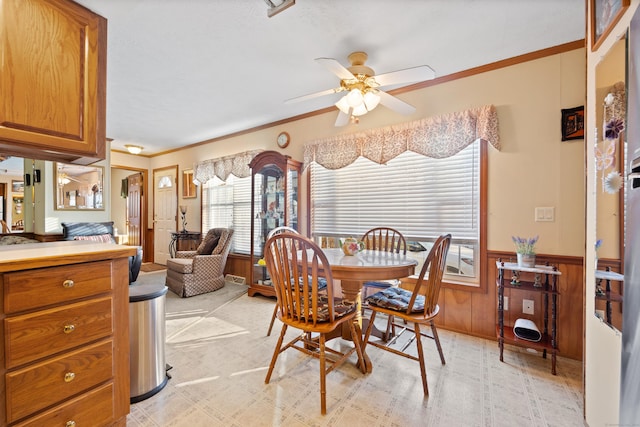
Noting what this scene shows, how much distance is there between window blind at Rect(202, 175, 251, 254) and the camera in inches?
180

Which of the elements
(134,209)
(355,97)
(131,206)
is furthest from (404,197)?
(131,206)

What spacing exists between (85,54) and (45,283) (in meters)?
1.24

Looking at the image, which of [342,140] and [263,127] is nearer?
[342,140]

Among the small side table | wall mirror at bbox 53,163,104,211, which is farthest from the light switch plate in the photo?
wall mirror at bbox 53,163,104,211

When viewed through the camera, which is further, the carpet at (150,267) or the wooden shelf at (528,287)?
the carpet at (150,267)

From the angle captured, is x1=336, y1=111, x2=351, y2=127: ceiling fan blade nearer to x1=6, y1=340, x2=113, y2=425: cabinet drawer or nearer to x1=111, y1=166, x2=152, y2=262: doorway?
x1=6, y1=340, x2=113, y2=425: cabinet drawer

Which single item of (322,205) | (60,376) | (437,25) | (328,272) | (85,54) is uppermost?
(437,25)

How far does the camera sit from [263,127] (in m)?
4.27

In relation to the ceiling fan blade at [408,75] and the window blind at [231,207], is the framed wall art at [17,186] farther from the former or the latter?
the ceiling fan blade at [408,75]

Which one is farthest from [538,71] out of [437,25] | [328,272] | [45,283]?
[45,283]

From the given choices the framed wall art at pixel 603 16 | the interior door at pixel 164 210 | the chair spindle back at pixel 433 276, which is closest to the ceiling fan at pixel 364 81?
the framed wall art at pixel 603 16

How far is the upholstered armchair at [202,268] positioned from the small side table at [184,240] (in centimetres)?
74

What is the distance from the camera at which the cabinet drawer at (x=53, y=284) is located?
1027 millimetres

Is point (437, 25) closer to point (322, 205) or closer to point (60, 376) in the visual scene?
point (322, 205)
